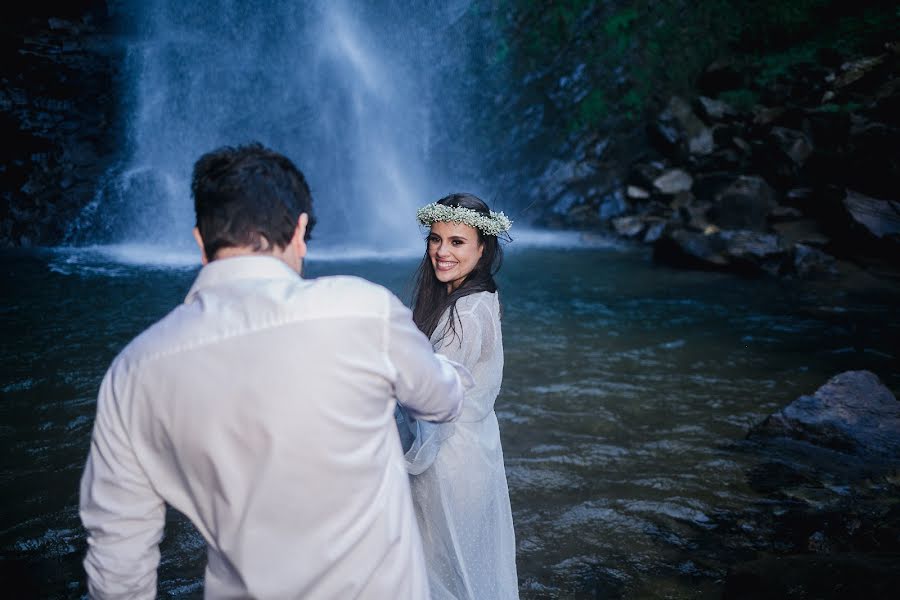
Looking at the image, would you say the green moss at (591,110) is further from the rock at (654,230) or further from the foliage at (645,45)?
the rock at (654,230)

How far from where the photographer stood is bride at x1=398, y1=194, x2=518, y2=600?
7.86ft

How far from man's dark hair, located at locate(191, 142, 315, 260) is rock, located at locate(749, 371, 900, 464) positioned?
5198 millimetres

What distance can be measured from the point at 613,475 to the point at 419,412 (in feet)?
11.7

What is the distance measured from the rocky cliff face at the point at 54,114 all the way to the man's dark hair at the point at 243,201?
2340 centimetres

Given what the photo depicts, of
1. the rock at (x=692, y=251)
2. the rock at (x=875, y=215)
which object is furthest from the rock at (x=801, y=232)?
the rock at (x=692, y=251)

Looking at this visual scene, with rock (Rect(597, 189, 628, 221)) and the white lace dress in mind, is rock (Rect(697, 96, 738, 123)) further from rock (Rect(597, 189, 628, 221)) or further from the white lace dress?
the white lace dress

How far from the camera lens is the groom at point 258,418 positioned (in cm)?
125

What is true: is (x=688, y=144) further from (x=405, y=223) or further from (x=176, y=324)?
(x=176, y=324)

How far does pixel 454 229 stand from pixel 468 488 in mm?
1224

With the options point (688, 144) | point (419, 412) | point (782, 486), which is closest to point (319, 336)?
point (419, 412)

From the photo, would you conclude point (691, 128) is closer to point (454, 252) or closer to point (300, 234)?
point (454, 252)

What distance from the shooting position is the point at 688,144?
18875 millimetres

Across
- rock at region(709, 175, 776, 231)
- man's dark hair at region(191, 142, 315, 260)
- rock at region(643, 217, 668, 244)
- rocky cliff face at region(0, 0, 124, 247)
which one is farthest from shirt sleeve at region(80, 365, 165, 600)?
rocky cliff face at region(0, 0, 124, 247)

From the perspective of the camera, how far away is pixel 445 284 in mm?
2873
